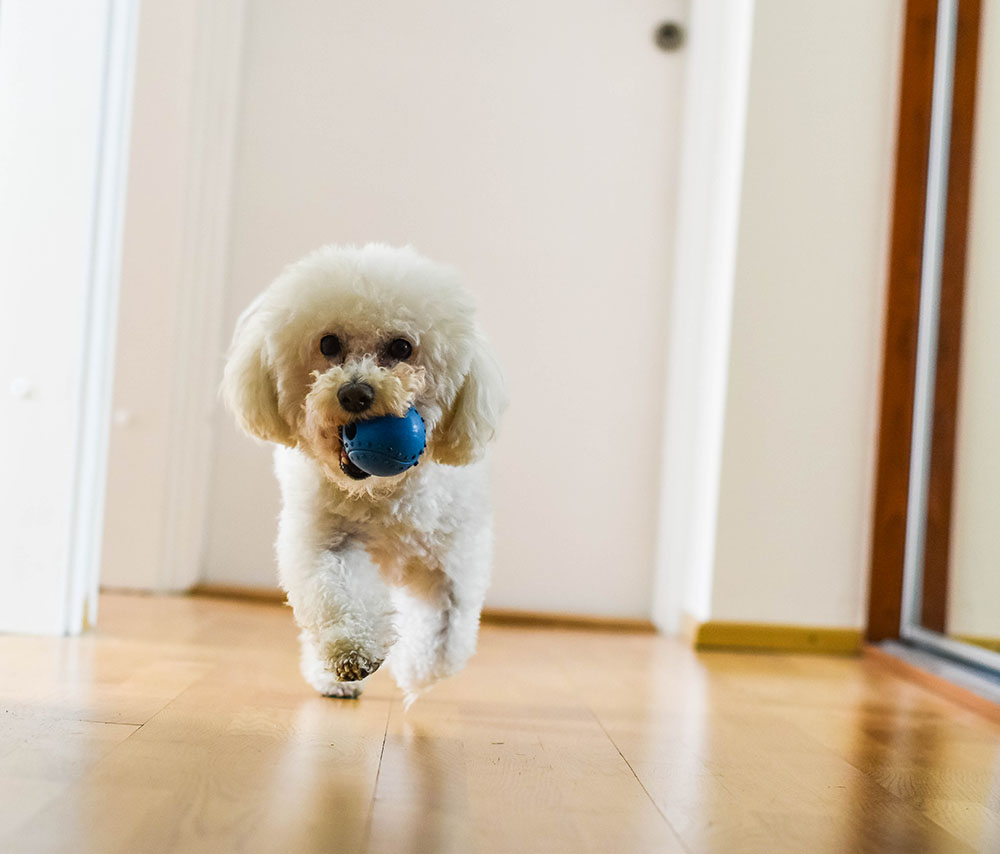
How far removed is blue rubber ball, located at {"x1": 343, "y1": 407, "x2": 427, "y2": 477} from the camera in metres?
1.51

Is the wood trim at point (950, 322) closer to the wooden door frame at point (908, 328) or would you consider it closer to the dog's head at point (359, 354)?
the wooden door frame at point (908, 328)

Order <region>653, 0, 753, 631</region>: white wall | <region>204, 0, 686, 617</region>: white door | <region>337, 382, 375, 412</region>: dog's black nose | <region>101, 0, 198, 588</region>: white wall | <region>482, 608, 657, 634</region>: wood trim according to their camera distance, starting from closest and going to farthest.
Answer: <region>337, 382, 375, 412</region>: dog's black nose → <region>653, 0, 753, 631</region>: white wall → <region>101, 0, 198, 588</region>: white wall → <region>482, 608, 657, 634</region>: wood trim → <region>204, 0, 686, 617</region>: white door

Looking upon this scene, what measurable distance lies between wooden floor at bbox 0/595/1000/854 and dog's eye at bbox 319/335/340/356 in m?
0.57

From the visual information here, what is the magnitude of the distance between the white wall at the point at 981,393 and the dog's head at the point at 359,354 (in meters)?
1.66

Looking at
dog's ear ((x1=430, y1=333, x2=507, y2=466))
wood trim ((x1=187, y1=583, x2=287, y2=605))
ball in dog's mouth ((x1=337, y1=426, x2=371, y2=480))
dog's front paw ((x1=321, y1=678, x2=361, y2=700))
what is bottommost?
wood trim ((x1=187, y1=583, x2=287, y2=605))

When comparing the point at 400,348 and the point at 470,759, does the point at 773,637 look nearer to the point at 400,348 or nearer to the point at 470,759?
the point at 470,759

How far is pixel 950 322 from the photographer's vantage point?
3.07 metres

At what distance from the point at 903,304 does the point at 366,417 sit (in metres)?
2.11

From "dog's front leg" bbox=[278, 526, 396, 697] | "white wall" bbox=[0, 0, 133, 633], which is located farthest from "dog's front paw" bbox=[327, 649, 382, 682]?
"white wall" bbox=[0, 0, 133, 633]

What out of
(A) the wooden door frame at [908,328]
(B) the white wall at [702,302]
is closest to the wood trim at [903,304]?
(A) the wooden door frame at [908,328]

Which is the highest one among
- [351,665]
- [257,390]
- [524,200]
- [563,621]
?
[524,200]

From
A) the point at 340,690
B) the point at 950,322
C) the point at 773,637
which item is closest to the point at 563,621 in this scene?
the point at 773,637

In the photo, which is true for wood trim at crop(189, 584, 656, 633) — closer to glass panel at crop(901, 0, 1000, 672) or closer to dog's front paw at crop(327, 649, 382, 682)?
glass panel at crop(901, 0, 1000, 672)

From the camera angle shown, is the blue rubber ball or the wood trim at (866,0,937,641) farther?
the wood trim at (866,0,937,641)
